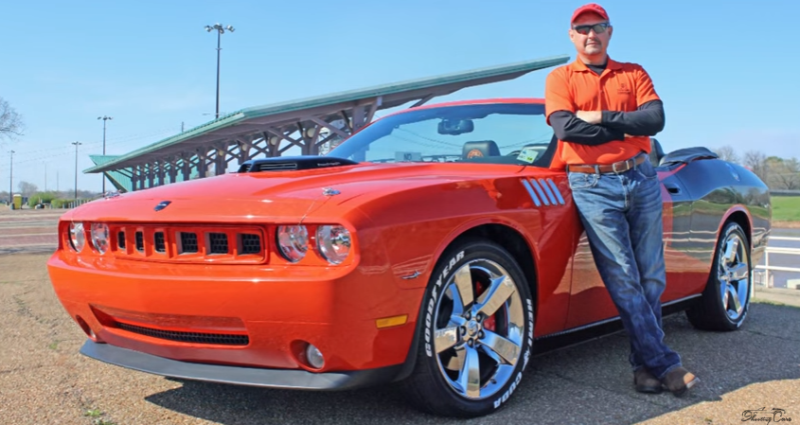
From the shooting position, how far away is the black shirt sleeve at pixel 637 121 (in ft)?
10.4

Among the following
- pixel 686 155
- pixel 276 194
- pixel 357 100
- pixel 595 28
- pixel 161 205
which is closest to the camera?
pixel 276 194

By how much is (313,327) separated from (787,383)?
8.16ft

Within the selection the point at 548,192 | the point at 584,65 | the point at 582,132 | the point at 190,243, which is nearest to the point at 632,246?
the point at 548,192

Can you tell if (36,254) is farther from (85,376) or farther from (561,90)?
(561,90)

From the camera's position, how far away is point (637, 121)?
10.4ft

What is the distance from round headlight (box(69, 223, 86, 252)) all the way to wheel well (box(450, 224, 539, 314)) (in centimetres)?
175

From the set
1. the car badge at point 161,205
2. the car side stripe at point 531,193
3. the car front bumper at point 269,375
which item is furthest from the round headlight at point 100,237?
the car side stripe at point 531,193

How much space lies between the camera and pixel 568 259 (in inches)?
129

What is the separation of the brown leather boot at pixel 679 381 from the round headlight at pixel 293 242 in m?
1.82

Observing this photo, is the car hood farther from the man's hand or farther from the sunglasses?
the sunglasses

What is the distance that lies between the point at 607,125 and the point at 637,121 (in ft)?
0.46

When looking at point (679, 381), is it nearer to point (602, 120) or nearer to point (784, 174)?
point (602, 120)

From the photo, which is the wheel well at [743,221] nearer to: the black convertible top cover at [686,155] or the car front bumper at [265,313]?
the black convertible top cover at [686,155]

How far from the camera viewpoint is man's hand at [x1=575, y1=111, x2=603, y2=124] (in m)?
3.19
